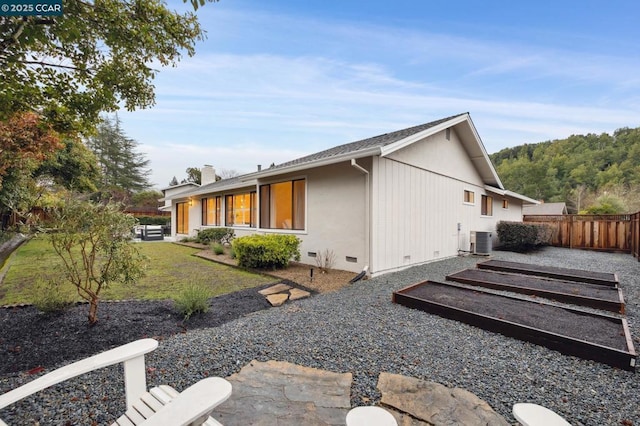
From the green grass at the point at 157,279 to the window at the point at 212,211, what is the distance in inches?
186

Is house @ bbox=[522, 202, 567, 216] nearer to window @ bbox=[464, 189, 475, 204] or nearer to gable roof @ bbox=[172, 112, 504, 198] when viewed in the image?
gable roof @ bbox=[172, 112, 504, 198]

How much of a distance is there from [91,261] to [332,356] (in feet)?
10.9

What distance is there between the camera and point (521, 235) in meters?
11.4

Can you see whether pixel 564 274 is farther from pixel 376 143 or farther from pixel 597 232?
pixel 597 232

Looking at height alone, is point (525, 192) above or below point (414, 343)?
above

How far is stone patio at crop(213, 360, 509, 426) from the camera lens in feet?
6.15

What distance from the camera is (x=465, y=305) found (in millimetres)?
4336

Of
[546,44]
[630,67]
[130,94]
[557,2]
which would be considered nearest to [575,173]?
[630,67]

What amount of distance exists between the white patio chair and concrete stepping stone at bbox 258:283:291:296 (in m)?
4.59

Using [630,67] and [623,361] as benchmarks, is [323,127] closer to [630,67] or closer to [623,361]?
[630,67]

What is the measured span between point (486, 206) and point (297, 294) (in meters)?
11.3

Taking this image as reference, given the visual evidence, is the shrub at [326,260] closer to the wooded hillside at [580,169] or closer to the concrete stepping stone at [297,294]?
the concrete stepping stone at [297,294]

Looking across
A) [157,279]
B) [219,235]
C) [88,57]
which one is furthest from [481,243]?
[88,57]

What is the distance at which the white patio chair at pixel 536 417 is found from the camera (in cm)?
113
